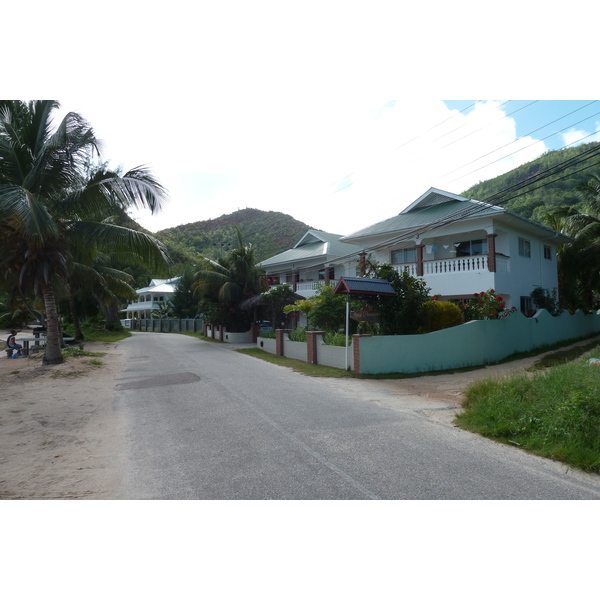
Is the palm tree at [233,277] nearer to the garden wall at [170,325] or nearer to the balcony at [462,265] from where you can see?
the balcony at [462,265]

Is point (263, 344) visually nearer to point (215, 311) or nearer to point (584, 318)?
point (215, 311)

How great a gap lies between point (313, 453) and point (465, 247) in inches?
664

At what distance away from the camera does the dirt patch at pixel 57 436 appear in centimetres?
491

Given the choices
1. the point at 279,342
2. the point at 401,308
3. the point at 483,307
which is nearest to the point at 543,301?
the point at 483,307

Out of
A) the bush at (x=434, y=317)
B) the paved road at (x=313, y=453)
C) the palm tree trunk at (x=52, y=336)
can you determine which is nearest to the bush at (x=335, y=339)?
the bush at (x=434, y=317)

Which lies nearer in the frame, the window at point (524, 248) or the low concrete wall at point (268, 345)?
the low concrete wall at point (268, 345)

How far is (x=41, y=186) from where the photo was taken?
13.1 m

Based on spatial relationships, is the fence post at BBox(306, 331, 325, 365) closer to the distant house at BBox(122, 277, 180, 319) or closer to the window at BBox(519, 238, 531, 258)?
the window at BBox(519, 238, 531, 258)

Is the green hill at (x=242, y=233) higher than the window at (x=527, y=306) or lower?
higher

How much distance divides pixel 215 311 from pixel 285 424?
21.4 m

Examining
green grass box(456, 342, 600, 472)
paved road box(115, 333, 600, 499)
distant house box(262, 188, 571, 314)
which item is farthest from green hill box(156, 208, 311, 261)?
green grass box(456, 342, 600, 472)

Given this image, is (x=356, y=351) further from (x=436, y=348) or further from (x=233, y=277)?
(x=233, y=277)

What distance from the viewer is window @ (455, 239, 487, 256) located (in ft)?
64.1

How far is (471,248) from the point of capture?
1997 centimetres
